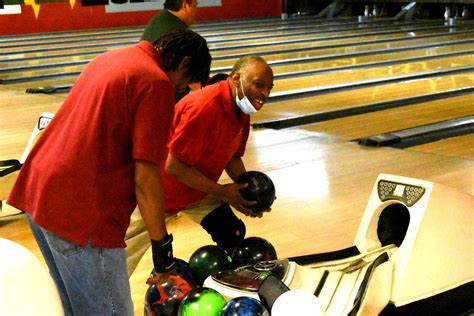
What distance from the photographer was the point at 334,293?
82.0 inches

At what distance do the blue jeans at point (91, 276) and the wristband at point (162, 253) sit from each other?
8 cm


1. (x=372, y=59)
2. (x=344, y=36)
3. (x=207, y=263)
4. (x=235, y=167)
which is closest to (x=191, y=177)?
(x=207, y=263)

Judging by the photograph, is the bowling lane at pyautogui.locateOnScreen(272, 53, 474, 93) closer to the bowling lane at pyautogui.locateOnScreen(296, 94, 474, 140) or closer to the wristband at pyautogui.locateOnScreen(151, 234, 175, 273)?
the bowling lane at pyautogui.locateOnScreen(296, 94, 474, 140)

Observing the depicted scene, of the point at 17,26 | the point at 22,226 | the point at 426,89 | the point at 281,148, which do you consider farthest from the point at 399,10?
the point at 22,226

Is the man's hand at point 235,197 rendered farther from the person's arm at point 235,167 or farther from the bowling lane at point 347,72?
the bowling lane at point 347,72

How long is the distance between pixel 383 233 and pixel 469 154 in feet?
6.92

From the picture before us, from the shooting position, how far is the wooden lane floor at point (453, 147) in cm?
438

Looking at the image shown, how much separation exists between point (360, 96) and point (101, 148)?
488cm

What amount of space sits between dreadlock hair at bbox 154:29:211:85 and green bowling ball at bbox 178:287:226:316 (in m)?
0.57

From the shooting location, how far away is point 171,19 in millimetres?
3672

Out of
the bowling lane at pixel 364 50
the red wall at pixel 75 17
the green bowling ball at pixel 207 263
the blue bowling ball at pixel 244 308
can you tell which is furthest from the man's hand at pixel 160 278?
the red wall at pixel 75 17

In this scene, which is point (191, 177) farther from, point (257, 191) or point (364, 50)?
point (364, 50)

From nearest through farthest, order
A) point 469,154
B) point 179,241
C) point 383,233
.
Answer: point 383,233, point 179,241, point 469,154

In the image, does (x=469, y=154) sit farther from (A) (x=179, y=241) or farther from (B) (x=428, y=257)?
(B) (x=428, y=257)
